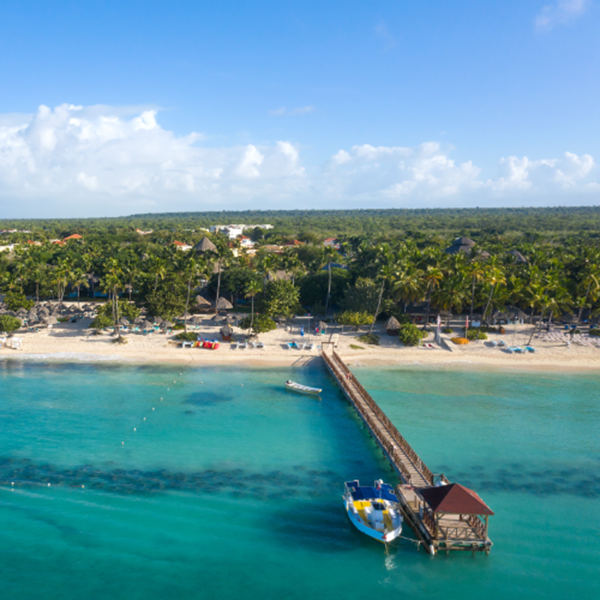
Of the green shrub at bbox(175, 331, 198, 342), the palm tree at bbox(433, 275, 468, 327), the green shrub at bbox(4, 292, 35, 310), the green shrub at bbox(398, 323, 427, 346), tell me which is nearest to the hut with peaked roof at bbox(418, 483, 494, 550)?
the green shrub at bbox(398, 323, 427, 346)

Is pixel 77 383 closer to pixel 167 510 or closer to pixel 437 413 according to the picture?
pixel 167 510

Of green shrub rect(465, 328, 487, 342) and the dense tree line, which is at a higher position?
the dense tree line

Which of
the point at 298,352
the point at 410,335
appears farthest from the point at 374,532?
the point at 410,335

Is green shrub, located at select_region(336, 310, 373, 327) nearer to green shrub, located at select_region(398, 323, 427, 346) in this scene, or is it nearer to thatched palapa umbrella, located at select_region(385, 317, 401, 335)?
thatched palapa umbrella, located at select_region(385, 317, 401, 335)

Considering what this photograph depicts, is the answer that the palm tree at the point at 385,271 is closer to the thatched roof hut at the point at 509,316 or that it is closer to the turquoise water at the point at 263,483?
the turquoise water at the point at 263,483

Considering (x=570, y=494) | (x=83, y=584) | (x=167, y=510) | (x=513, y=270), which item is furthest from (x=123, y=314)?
(x=513, y=270)

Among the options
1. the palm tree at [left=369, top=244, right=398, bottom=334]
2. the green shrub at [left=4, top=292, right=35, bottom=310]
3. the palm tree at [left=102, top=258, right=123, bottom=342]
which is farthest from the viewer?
the green shrub at [left=4, top=292, right=35, bottom=310]

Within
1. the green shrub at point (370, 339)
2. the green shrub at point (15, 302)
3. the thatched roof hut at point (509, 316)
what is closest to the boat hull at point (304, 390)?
the green shrub at point (370, 339)

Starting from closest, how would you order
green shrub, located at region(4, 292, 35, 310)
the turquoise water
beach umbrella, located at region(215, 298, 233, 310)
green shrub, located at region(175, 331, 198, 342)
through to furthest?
the turquoise water < green shrub, located at region(175, 331, 198, 342) < green shrub, located at region(4, 292, 35, 310) < beach umbrella, located at region(215, 298, 233, 310)
